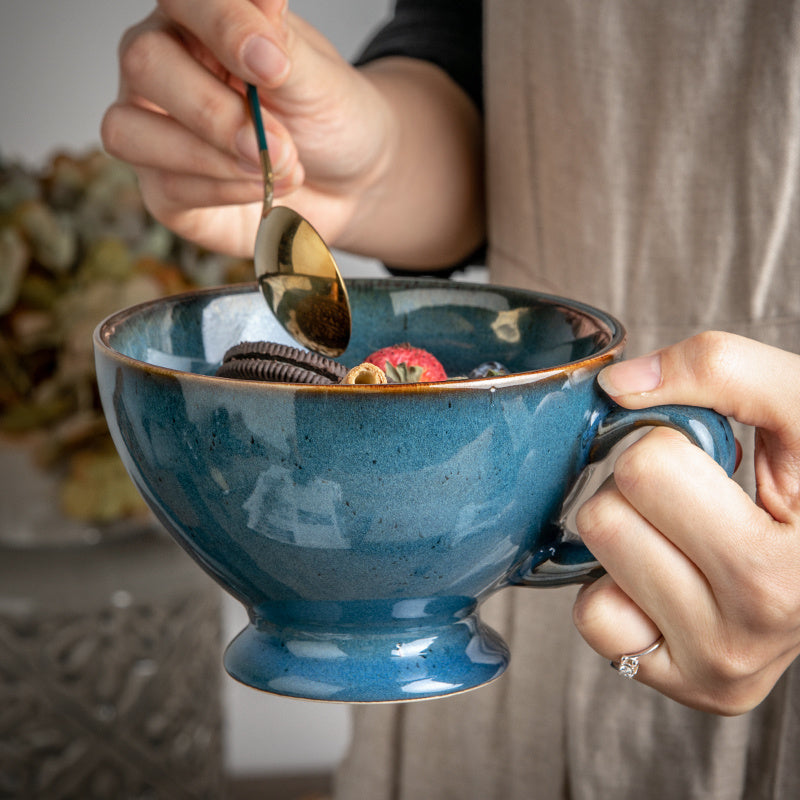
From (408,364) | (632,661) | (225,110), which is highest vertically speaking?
(225,110)

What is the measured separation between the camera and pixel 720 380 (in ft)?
1.13

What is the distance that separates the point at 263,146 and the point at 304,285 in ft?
0.33

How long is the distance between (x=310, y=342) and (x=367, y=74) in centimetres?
40

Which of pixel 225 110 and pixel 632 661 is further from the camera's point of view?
pixel 225 110

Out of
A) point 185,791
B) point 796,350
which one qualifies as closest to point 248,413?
point 796,350

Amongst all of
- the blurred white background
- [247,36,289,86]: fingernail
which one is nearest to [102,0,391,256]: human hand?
[247,36,289,86]: fingernail

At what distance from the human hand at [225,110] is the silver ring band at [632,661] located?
0.34 meters

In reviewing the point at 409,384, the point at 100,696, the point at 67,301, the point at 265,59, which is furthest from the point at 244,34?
the point at 100,696

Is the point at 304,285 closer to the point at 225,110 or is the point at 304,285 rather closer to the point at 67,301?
the point at 225,110

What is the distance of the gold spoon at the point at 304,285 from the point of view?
46 cm

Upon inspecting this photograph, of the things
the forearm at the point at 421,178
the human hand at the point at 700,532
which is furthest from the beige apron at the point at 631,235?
the human hand at the point at 700,532

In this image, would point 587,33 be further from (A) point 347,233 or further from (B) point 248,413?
(B) point 248,413

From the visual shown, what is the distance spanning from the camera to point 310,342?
1.52ft

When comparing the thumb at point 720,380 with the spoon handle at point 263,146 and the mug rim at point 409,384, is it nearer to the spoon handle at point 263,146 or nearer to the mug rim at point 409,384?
the mug rim at point 409,384
